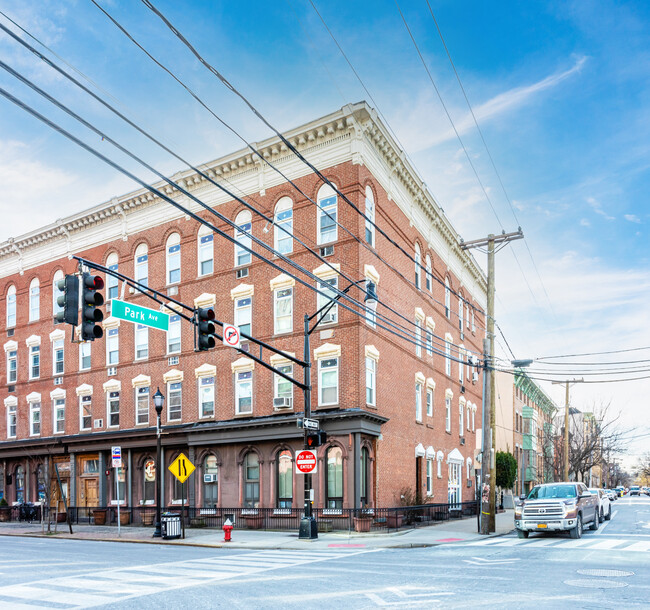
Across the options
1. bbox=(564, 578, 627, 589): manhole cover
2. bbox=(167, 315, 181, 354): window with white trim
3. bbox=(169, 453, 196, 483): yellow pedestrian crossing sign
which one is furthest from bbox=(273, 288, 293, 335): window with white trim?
bbox=(564, 578, 627, 589): manhole cover

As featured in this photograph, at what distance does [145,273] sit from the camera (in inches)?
1372

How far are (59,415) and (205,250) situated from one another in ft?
44.4

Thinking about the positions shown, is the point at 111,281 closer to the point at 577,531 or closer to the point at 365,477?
the point at 365,477

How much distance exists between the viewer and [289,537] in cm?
2286

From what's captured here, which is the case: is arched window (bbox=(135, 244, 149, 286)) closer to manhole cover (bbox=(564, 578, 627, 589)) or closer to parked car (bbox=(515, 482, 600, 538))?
parked car (bbox=(515, 482, 600, 538))

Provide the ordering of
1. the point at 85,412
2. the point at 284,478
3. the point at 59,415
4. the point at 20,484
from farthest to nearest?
the point at 20,484, the point at 59,415, the point at 85,412, the point at 284,478

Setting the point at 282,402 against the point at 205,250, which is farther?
the point at 205,250

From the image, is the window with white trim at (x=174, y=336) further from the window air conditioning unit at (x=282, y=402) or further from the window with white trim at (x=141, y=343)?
the window air conditioning unit at (x=282, y=402)

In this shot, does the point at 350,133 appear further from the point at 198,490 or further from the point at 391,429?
the point at 198,490

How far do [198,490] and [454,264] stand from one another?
2111 cm

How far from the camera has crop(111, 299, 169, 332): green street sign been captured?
48.2 ft

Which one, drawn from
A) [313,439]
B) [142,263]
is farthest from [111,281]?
[313,439]

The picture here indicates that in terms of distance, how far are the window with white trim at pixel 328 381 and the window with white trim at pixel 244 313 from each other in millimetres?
4528

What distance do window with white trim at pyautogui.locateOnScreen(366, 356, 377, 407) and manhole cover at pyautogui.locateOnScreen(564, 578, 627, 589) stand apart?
51.8 feet
